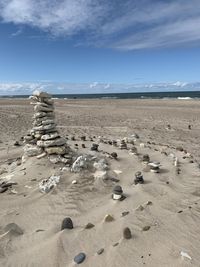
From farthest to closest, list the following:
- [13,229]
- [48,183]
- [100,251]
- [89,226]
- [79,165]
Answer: [79,165] < [48,183] < [13,229] < [89,226] < [100,251]

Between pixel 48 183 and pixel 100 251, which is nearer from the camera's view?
pixel 100 251

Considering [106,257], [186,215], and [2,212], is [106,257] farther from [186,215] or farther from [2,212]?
[2,212]

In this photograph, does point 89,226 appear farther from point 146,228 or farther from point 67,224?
point 146,228

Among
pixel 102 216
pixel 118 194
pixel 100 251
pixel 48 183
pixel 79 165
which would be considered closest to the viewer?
pixel 100 251

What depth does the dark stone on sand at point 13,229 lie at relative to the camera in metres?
5.34

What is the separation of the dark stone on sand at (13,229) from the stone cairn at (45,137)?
3.03m

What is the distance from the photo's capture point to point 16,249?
4.85m

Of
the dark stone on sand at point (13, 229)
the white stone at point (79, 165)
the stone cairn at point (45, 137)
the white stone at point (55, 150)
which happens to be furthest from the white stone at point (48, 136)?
the dark stone on sand at point (13, 229)

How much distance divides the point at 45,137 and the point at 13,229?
362 cm

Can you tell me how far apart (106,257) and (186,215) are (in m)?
1.86

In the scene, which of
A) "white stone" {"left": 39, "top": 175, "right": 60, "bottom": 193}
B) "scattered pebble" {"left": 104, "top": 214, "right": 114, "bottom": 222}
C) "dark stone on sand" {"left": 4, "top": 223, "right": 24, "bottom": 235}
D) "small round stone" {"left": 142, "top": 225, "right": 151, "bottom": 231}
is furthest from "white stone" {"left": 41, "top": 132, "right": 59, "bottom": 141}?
"small round stone" {"left": 142, "top": 225, "right": 151, "bottom": 231}

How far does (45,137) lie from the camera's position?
8.62 metres

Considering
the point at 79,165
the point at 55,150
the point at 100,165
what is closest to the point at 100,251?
the point at 79,165

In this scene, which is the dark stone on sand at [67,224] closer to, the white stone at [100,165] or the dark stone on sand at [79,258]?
the dark stone on sand at [79,258]
